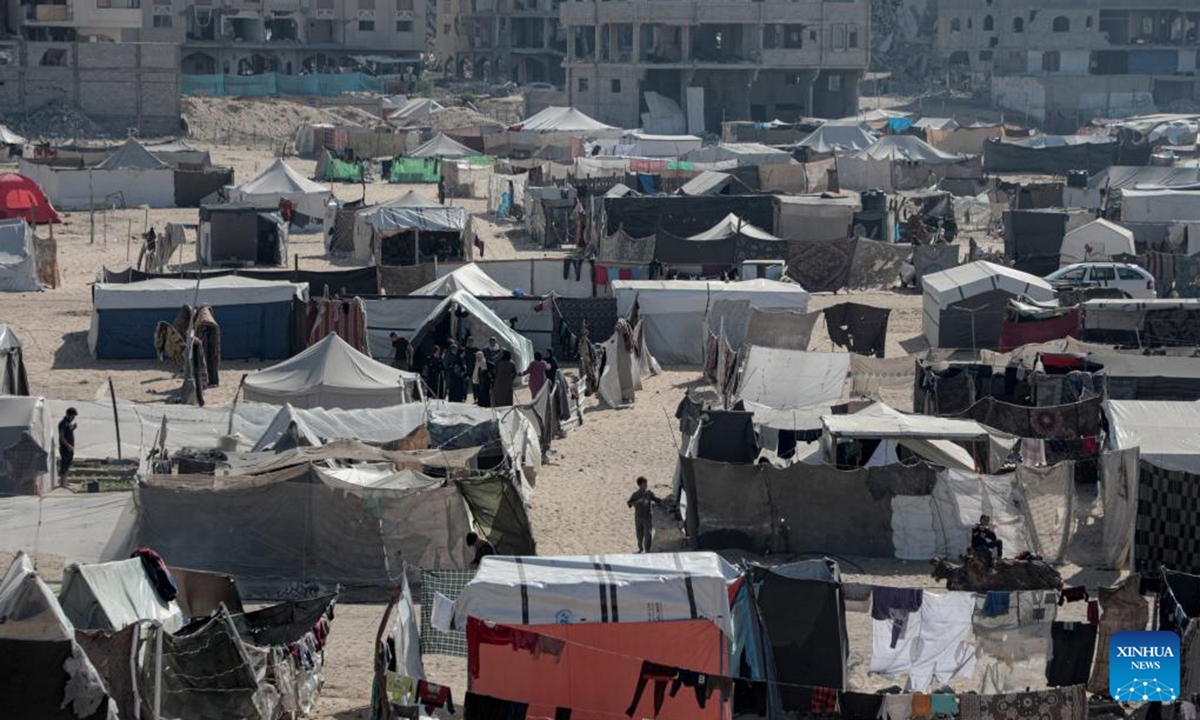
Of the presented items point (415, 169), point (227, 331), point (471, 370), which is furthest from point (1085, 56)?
point (471, 370)

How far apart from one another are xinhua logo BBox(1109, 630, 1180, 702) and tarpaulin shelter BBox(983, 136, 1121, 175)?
165 feet

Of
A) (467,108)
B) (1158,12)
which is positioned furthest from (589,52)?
(1158,12)

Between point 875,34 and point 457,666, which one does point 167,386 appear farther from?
point 875,34

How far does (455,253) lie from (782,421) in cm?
1670

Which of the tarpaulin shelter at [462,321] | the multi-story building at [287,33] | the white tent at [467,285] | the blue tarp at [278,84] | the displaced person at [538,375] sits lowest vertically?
the displaced person at [538,375]

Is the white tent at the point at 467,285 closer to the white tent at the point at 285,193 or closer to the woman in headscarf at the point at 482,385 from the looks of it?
the woman in headscarf at the point at 482,385

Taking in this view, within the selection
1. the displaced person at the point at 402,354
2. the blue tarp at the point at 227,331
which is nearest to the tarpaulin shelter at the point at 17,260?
the blue tarp at the point at 227,331

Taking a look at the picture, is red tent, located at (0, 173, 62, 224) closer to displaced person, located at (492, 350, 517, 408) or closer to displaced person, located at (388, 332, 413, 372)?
displaced person, located at (388, 332, 413, 372)

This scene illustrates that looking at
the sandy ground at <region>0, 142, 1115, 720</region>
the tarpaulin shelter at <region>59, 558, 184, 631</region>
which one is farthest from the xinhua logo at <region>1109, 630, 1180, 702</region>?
the tarpaulin shelter at <region>59, 558, 184, 631</region>

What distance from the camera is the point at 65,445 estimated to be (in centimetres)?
1886

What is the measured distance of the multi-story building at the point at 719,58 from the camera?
3132 inches

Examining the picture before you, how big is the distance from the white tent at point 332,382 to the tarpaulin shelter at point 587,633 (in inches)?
427

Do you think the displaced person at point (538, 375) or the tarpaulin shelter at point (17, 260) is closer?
the displaced person at point (538, 375)

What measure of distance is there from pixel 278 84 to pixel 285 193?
4411 centimetres
